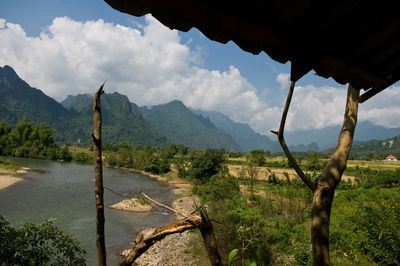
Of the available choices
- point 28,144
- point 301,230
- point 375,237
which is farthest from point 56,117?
point 375,237

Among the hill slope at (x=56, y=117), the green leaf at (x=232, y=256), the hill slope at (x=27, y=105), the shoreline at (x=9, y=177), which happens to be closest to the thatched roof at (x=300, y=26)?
the green leaf at (x=232, y=256)

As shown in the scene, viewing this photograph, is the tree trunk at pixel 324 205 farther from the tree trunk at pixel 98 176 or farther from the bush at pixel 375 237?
the bush at pixel 375 237

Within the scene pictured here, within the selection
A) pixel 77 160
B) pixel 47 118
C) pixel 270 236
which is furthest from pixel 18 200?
pixel 47 118

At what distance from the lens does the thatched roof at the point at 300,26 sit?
1292mm

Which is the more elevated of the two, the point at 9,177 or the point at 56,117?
the point at 56,117

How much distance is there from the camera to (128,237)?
48.2 feet

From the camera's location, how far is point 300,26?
1.54 m

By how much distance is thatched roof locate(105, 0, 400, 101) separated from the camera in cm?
129

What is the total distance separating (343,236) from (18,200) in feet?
83.9

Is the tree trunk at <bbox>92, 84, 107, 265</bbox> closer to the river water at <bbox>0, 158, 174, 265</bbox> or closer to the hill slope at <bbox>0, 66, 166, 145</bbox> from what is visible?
the river water at <bbox>0, 158, 174, 265</bbox>

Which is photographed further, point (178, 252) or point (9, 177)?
point (9, 177)

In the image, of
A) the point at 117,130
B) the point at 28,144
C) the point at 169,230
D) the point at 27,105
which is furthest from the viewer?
the point at 117,130

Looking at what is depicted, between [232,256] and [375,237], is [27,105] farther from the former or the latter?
[232,256]

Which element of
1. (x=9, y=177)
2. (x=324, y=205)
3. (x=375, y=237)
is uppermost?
(x=324, y=205)
